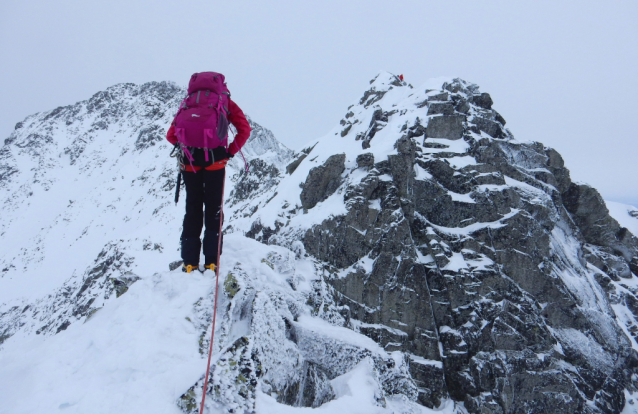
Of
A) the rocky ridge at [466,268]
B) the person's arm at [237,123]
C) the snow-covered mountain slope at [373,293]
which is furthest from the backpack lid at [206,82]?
the rocky ridge at [466,268]

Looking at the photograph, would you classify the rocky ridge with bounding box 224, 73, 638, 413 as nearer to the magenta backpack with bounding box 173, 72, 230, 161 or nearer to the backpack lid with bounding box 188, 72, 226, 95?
the magenta backpack with bounding box 173, 72, 230, 161

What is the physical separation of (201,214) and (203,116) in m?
1.51

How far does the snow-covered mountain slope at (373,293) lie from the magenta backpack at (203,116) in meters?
1.90

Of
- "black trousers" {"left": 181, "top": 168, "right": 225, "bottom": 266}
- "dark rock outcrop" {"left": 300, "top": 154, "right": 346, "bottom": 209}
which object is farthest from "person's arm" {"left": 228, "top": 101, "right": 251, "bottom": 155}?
"dark rock outcrop" {"left": 300, "top": 154, "right": 346, "bottom": 209}

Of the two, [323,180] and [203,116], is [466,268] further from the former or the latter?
[203,116]

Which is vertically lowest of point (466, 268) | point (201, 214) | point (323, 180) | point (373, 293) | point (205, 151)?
point (201, 214)

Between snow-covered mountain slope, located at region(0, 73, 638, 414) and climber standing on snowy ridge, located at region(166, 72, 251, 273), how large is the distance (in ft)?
1.56

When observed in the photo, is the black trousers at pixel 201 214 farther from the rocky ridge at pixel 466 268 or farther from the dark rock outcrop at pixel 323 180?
the dark rock outcrop at pixel 323 180

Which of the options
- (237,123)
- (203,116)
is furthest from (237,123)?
(203,116)

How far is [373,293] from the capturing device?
65.0ft

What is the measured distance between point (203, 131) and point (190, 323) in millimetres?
2620

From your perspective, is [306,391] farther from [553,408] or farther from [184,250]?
[553,408]

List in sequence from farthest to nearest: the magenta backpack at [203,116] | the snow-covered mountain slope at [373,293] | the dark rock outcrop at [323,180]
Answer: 1. the dark rock outcrop at [323,180]
2. the magenta backpack at [203,116]
3. the snow-covered mountain slope at [373,293]

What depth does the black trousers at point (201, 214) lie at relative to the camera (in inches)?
193
